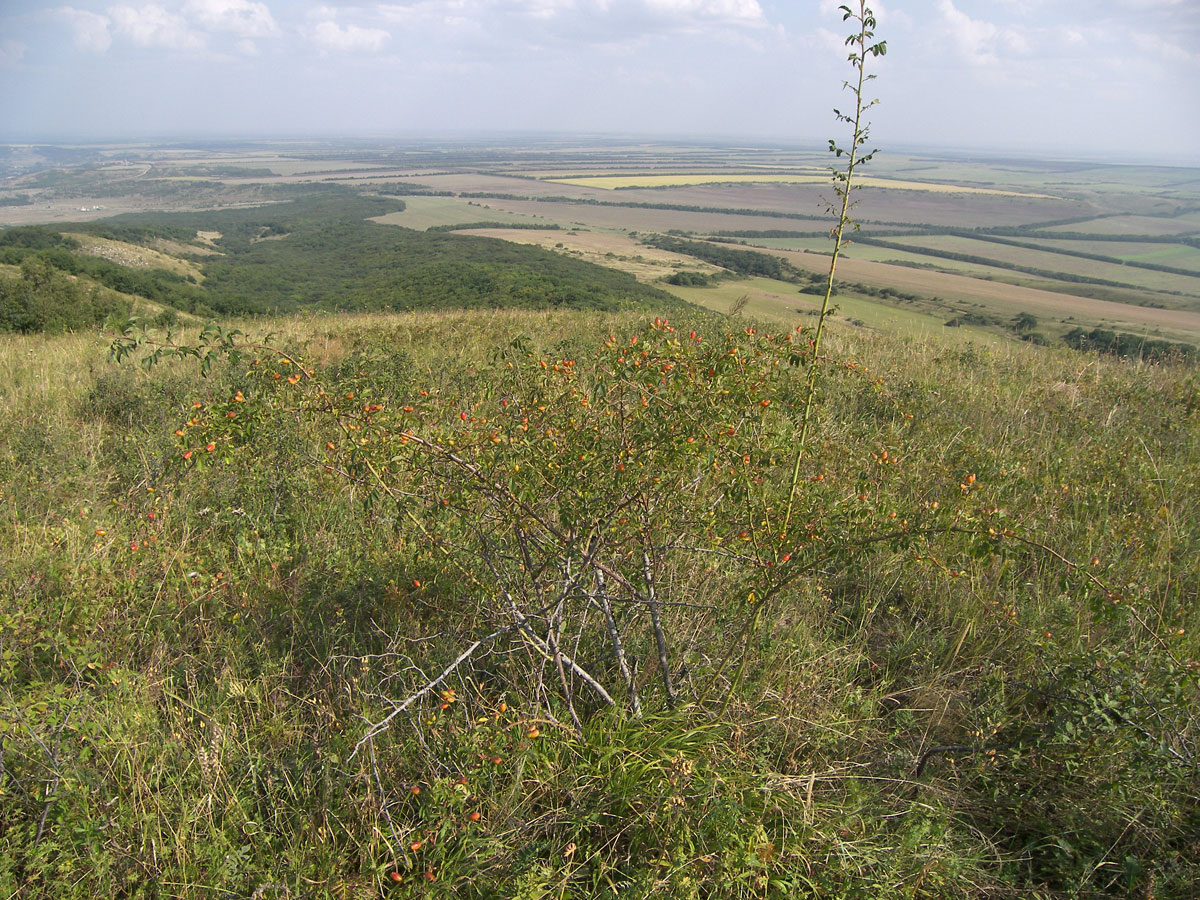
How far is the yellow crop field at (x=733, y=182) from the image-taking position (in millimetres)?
76213

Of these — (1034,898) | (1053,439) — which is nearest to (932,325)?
(1053,439)

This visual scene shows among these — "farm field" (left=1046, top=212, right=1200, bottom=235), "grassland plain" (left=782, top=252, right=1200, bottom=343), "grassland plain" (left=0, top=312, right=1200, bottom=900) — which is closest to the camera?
"grassland plain" (left=0, top=312, right=1200, bottom=900)

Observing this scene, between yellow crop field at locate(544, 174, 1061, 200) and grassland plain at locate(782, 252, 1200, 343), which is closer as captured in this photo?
grassland plain at locate(782, 252, 1200, 343)

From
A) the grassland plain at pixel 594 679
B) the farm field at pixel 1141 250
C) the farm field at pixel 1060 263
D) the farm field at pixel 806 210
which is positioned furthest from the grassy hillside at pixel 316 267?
the farm field at pixel 1141 250

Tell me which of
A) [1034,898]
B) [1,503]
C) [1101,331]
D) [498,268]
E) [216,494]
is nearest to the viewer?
[1034,898]

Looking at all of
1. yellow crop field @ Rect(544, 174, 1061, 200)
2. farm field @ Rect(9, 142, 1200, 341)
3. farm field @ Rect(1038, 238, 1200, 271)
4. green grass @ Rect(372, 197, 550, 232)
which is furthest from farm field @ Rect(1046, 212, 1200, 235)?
green grass @ Rect(372, 197, 550, 232)

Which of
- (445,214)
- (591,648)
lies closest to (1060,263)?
(591,648)

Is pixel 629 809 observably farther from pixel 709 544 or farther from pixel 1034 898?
pixel 1034 898

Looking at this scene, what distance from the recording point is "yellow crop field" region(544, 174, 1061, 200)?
76213 millimetres

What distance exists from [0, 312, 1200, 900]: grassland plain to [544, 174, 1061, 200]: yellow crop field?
3259 inches

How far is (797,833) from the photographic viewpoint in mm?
2145

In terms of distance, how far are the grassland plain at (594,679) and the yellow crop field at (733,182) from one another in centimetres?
8277

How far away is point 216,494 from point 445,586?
208 centimetres

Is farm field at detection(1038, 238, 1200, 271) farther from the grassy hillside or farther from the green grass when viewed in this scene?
the green grass
